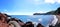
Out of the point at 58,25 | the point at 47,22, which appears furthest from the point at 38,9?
the point at 58,25

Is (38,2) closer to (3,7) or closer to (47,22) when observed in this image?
(47,22)

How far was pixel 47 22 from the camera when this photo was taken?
1.21m

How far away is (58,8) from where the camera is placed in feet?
3.99

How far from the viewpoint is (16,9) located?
122cm

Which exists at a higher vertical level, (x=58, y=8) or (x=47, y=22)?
(x=58, y=8)

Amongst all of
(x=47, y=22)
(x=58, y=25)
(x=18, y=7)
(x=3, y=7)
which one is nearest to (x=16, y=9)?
(x=18, y=7)

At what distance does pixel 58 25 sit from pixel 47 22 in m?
0.12

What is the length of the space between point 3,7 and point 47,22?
0.50m

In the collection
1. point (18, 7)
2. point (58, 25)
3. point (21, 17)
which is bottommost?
point (58, 25)

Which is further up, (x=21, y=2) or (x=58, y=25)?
(x=21, y=2)

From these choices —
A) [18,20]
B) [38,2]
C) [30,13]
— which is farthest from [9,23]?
[38,2]

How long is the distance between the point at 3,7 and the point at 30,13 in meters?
0.30

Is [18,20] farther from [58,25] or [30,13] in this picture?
[58,25]

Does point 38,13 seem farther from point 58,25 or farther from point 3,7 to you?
point 3,7
